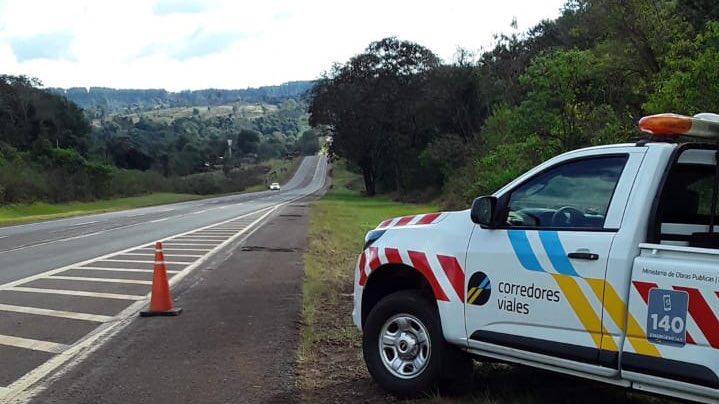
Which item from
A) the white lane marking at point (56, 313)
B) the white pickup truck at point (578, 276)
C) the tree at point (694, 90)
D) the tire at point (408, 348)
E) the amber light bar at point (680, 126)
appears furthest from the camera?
the tree at point (694, 90)

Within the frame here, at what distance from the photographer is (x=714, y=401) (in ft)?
11.6

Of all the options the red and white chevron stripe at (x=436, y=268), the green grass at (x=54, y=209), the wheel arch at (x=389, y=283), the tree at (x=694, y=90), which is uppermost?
the tree at (x=694, y=90)

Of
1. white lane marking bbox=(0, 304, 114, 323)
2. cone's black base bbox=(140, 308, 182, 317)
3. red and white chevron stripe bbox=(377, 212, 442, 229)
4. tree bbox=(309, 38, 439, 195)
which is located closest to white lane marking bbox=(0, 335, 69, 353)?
white lane marking bbox=(0, 304, 114, 323)

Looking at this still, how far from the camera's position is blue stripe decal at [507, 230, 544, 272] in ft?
14.3

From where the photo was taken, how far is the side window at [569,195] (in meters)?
4.27

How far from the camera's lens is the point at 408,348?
5148mm

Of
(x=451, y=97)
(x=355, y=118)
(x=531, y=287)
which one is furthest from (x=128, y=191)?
(x=531, y=287)

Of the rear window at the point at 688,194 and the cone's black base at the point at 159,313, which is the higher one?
the rear window at the point at 688,194

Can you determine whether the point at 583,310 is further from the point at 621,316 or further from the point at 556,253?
the point at 556,253

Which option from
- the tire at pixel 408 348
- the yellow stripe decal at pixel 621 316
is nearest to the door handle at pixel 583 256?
the yellow stripe decal at pixel 621 316

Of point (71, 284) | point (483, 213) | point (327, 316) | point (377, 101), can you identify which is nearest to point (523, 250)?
point (483, 213)

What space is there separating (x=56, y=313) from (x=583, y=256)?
7.02 m

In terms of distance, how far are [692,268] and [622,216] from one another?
58 cm

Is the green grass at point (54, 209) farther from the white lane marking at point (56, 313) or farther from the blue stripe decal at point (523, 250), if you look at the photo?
the blue stripe decal at point (523, 250)
